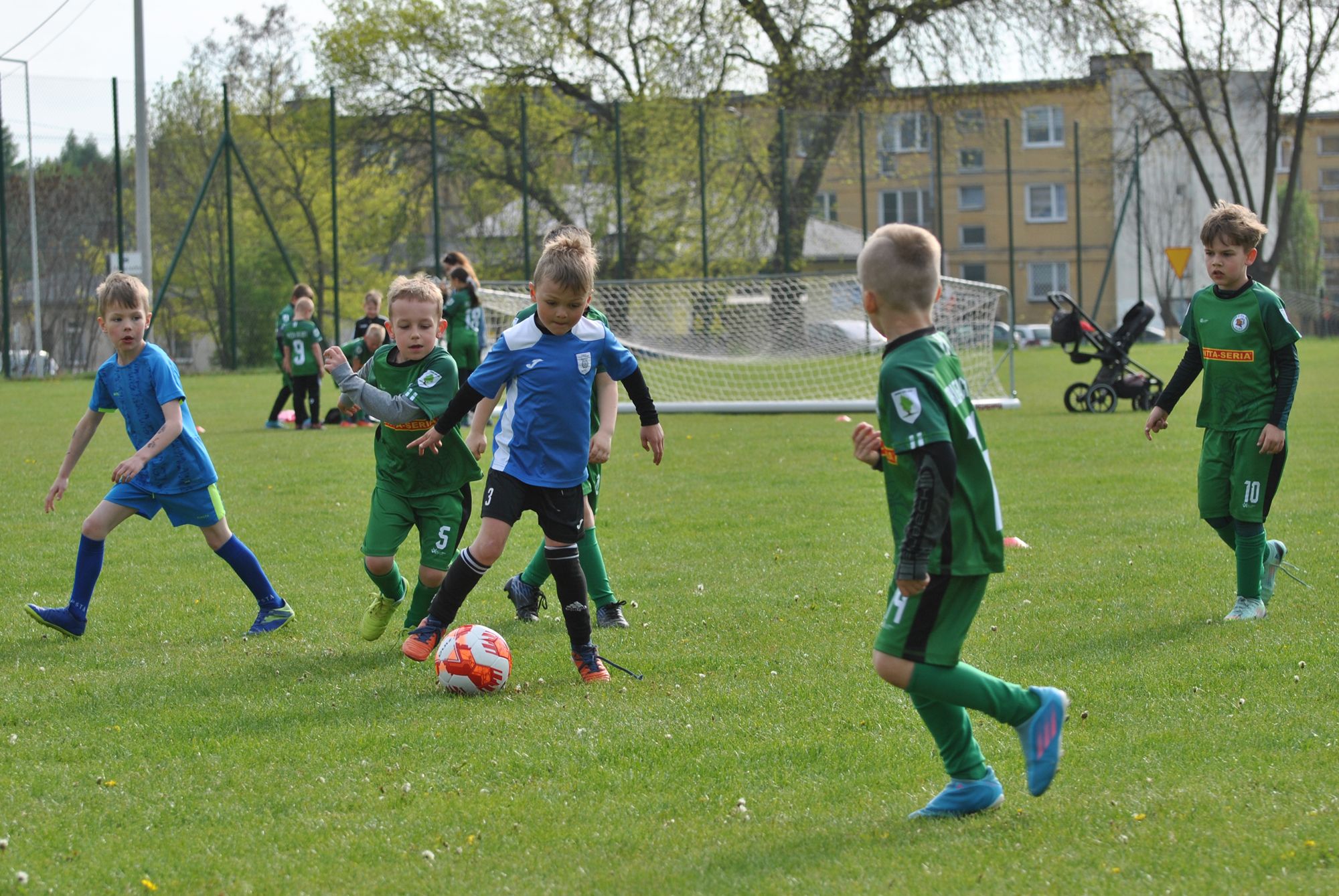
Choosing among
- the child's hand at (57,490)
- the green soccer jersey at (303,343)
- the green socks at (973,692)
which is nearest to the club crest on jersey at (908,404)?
the green socks at (973,692)

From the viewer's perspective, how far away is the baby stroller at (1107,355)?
17.0m

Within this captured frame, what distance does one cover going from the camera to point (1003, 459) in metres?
12.7

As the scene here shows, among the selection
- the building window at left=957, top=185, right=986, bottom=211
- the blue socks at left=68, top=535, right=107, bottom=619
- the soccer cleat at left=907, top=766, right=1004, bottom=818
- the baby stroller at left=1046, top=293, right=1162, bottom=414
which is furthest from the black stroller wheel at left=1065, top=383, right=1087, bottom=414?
the building window at left=957, top=185, right=986, bottom=211

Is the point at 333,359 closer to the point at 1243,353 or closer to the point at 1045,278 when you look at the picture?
the point at 1243,353

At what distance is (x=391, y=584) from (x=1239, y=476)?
3.84 m

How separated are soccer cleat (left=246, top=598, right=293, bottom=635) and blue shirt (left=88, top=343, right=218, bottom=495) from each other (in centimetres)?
65

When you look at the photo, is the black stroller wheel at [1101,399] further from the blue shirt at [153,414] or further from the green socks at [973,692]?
the green socks at [973,692]

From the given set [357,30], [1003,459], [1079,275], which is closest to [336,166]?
[357,30]

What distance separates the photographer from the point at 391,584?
19.6 feet

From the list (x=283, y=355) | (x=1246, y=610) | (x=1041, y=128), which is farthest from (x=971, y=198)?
(x=1246, y=610)

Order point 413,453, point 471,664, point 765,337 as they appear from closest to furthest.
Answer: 1. point 471,664
2. point 413,453
3. point 765,337

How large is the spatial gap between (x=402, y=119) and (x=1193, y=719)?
2989 cm

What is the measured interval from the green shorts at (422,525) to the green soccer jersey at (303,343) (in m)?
10.2

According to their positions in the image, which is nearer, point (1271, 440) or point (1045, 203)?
point (1271, 440)
